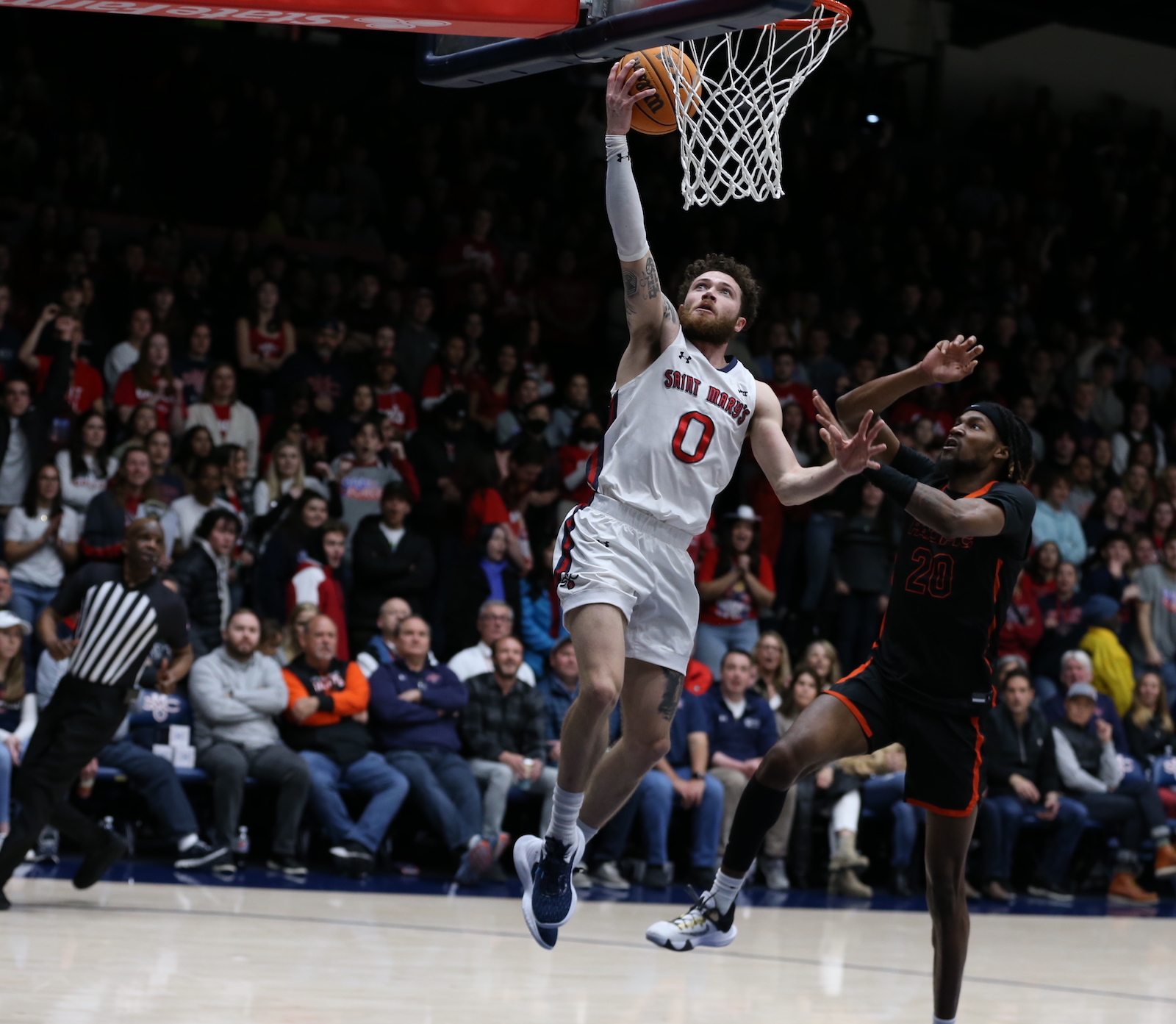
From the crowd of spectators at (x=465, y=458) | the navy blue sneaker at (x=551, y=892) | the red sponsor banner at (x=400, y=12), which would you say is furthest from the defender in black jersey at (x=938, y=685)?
the crowd of spectators at (x=465, y=458)

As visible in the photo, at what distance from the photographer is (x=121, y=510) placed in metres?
10.5

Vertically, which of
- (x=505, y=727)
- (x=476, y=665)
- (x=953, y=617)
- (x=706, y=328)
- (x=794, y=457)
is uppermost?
(x=706, y=328)

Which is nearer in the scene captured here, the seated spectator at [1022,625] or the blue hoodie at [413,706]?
the blue hoodie at [413,706]

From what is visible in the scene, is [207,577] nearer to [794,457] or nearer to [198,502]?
[198,502]

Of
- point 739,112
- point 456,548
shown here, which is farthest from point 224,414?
point 739,112

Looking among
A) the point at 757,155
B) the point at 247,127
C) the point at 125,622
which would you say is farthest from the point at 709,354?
the point at 247,127

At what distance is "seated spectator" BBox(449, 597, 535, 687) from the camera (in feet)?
36.7

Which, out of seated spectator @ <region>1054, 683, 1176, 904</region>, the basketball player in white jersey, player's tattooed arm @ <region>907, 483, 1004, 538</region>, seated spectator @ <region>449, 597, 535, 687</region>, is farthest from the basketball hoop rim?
seated spectator @ <region>1054, 683, 1176, 904</region>

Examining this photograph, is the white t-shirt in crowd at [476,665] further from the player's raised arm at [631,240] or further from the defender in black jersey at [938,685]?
the player's raised arm at [631,240]

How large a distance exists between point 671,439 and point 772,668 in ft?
21.4

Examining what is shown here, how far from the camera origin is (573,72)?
643 inches

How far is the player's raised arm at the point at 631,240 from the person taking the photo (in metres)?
5.32

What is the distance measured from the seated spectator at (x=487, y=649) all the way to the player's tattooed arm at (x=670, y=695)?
5.34 metres

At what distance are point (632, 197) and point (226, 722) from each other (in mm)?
6053
